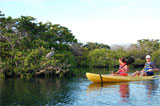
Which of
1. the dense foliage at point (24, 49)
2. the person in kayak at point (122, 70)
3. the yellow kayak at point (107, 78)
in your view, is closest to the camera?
the yellow kayak at point (107, 78)

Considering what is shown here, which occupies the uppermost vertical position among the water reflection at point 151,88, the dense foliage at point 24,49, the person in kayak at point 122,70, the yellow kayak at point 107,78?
the dense foliage at point 24,49

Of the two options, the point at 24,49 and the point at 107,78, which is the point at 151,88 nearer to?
the point at 107,78

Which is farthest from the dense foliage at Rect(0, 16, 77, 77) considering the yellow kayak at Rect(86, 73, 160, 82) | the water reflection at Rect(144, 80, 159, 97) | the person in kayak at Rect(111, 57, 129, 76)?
the water reflection at Rect(144, 80, 159, 97)

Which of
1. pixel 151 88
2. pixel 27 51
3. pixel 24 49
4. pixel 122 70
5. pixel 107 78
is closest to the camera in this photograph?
pixel 151 88

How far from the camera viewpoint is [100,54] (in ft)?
161

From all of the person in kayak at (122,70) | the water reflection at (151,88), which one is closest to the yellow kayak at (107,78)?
the person in kayak at (122,70)

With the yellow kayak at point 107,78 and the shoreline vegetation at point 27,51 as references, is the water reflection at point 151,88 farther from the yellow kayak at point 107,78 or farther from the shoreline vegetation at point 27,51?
the shoreline vegetation at point 27,51

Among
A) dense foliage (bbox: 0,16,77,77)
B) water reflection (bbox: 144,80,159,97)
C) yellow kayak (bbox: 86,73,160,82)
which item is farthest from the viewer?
dense foliage (bbox: 0,16,77,77)

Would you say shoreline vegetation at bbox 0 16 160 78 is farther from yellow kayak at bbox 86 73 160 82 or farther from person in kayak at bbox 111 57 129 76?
person in kayak at bbox 111 57 129 76

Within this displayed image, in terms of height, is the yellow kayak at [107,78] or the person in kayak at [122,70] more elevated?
the person in kayak at [122,70]

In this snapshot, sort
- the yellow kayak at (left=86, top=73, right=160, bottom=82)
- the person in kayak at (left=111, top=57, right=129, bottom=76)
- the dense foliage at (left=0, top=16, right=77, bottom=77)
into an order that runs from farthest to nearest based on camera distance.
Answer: the dense foliage at (left=0, top=16, right=77, bottom=77) < the person in kayak at (left=111, top=57, right=129, bottom=76) < the yellow kayak at (left=86, top=73, right=160, bottom=82)

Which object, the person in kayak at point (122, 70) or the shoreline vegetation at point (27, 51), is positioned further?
the shoreline vegetation at point (27, 51)

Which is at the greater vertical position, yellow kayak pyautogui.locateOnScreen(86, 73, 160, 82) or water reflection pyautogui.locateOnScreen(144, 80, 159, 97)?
yellow kayak pyautogui.locateOnScreen(86, 73, 160, 82)

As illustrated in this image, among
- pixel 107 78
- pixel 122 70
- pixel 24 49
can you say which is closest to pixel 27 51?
pixel 24 49
